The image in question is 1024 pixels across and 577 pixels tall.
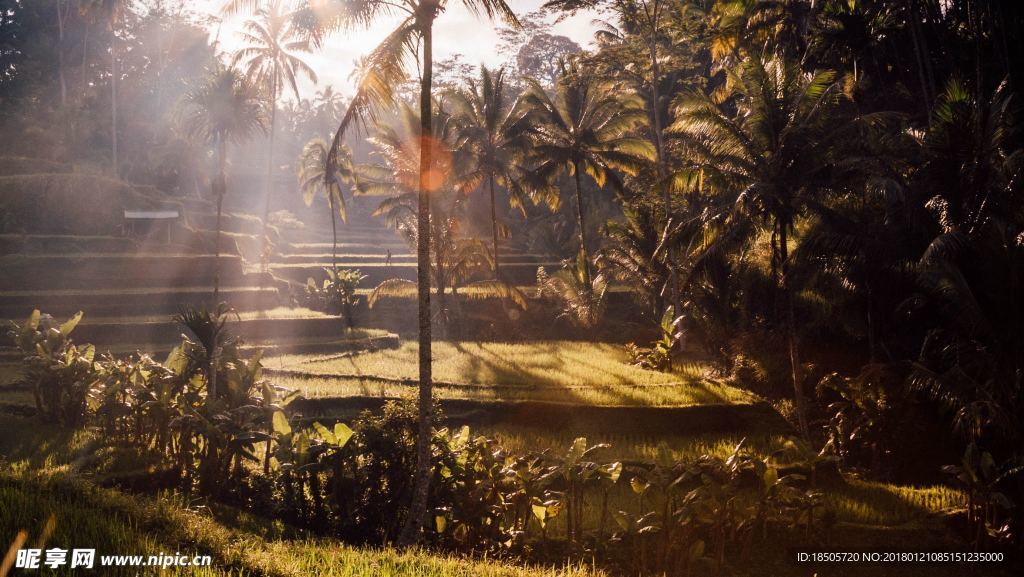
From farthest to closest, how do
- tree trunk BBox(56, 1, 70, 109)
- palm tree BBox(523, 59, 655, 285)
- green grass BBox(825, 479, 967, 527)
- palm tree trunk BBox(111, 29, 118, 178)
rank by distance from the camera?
palm tree trunk BBox(111, 29, 118, 178)
tree trunk BBox(56, 1, 70, 109)
palm tree BBox(523, 59, 655, 285)
green grass BBox(825, 479, 967, 527)

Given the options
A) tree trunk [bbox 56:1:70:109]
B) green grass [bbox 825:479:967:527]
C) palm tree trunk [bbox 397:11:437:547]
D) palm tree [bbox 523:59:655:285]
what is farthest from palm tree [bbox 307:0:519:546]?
tree trunk [bbox 56:1:70:109]

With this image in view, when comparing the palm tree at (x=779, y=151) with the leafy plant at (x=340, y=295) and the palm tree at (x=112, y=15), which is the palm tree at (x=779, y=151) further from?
the palm tree at (x=112, y=15)

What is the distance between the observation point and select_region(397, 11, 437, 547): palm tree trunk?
7.54 meters

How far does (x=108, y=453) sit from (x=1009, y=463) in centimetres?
1239

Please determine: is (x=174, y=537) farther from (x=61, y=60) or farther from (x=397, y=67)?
(x=61, y=60)

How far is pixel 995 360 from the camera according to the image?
31.1ft

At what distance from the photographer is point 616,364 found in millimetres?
17578

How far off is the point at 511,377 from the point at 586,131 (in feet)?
34.3

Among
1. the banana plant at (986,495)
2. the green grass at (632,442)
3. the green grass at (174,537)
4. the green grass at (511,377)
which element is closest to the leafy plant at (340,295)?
the green grass at (511,377)

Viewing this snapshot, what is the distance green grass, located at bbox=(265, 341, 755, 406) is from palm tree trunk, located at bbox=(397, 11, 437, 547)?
486 cm

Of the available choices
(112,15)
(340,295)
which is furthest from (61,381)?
(112,15)

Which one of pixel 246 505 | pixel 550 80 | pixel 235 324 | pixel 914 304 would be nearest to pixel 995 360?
pixel 914 304

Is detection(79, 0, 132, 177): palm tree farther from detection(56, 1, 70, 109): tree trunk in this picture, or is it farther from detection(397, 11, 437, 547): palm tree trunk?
detection(397, 11, 437, 547): palm tree trunk

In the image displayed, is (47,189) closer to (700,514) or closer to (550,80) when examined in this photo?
(700,514)
